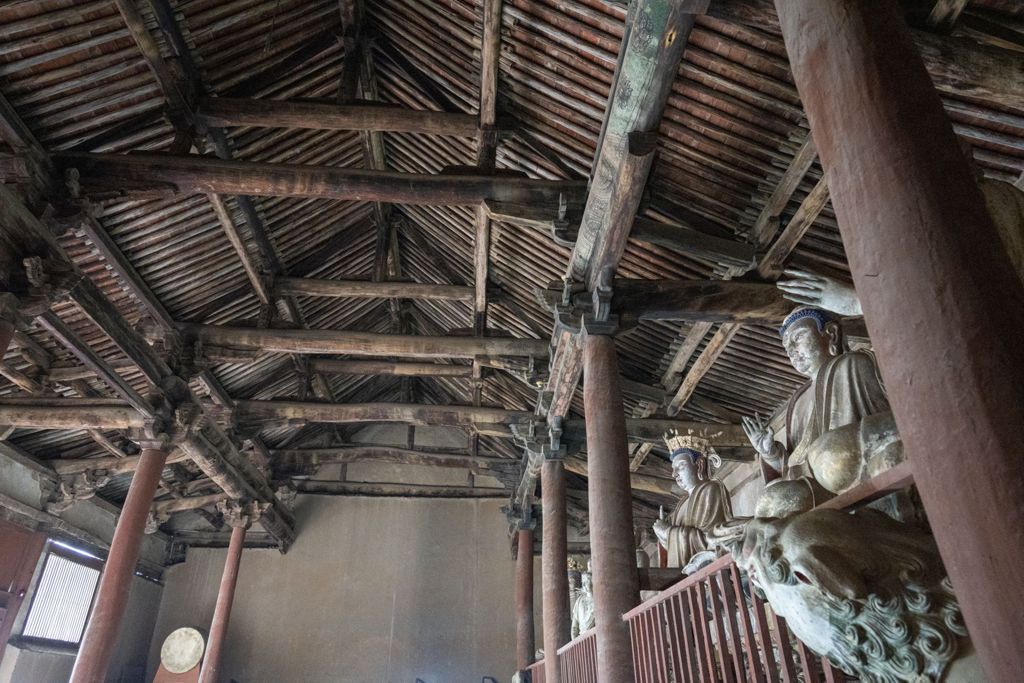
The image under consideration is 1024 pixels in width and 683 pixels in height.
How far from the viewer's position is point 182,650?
12953 mm

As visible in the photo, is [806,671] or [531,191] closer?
[806,671]

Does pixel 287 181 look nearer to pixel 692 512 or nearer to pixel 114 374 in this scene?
pixel 114 374

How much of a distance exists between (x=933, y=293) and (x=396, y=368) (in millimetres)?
9412

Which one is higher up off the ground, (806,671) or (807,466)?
(807,466)

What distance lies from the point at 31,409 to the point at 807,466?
30.5 feet

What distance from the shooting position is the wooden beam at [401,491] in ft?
49.0

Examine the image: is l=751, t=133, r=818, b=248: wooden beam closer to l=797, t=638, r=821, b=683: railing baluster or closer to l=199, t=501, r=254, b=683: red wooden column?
l=797, t=638, r=821, b=683: railing baluster

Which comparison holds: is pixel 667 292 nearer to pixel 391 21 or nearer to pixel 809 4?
pixel 809 4

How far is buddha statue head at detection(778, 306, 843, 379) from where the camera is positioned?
301 cm

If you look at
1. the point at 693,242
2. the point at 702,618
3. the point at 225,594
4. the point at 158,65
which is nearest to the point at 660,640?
the point at 702,618

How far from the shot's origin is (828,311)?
308 cm

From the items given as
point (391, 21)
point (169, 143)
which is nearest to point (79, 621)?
point (169, 143)

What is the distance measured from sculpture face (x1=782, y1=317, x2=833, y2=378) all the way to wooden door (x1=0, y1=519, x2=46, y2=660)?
→ 11.6m

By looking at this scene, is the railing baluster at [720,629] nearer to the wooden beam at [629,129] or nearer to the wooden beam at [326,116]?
the wooden beam at [629,129]
